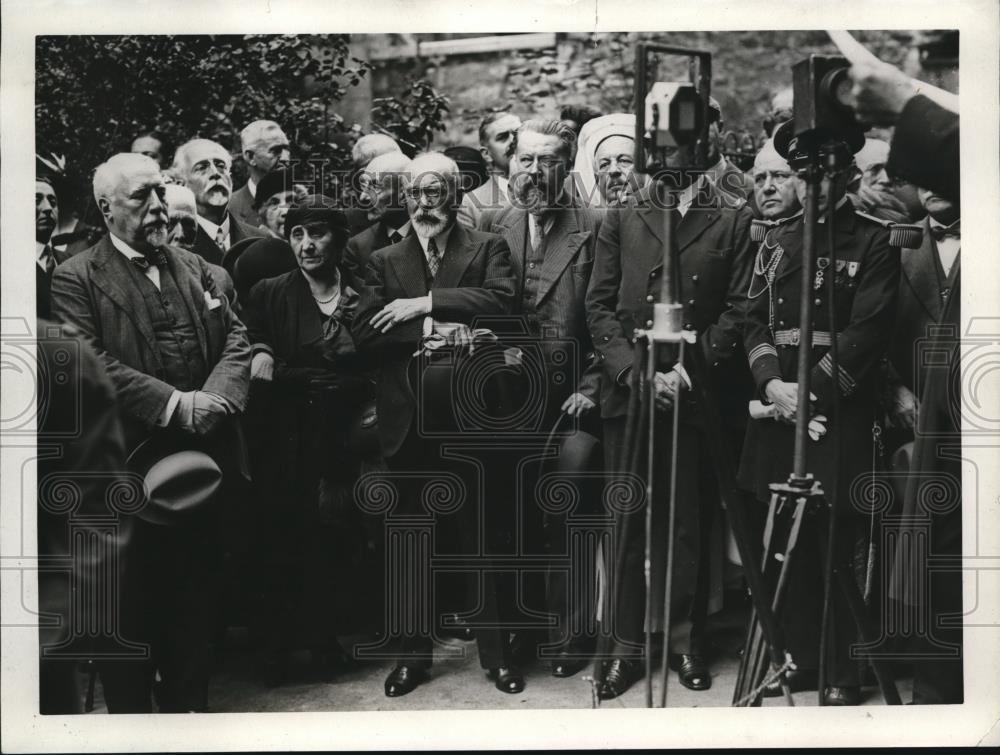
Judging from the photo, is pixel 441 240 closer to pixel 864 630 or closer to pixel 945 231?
pixel 945 231

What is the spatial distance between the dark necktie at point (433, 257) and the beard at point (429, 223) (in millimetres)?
35

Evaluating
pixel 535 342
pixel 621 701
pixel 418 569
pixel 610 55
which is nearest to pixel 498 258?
pixel 535 342

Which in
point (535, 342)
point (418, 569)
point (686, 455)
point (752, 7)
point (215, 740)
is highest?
point (752, 7)

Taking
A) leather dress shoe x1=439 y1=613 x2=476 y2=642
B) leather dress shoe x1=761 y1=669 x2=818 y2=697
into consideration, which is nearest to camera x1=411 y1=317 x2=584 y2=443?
leather dress shoe x1=439 y1=613 x2=476 y2=642

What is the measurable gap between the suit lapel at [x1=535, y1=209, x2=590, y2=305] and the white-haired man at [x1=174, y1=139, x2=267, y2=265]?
123 centimetres

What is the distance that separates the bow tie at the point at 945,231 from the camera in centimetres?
546

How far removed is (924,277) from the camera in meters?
5.45

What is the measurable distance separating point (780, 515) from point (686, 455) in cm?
48

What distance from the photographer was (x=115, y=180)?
17.5 feet

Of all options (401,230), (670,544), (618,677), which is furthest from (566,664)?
(401,230)

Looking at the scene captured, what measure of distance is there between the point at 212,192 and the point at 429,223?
3.13 ft

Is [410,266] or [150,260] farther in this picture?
[410,266]

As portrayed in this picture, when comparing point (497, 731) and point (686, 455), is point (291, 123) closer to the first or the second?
point (686, 455)

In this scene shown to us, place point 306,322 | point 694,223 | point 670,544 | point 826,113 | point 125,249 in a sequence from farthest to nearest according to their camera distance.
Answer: point 306,322
point 694,223
point 125,249
point 826,113
point 670,544
